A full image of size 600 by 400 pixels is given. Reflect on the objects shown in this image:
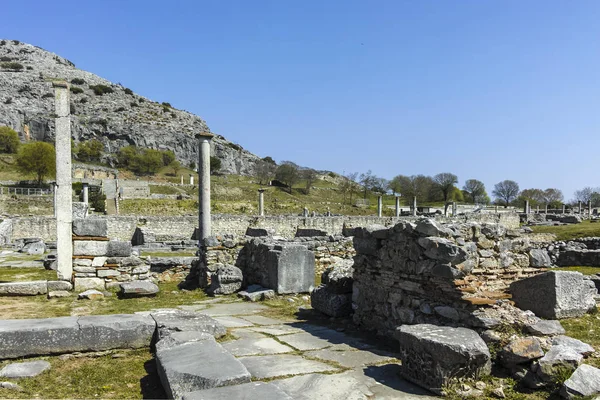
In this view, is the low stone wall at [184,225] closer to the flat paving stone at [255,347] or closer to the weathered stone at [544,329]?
the flat paving stone at [255,347]

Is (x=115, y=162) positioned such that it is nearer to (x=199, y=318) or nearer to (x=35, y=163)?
(x=35, y=163)

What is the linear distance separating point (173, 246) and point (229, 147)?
96.8 m

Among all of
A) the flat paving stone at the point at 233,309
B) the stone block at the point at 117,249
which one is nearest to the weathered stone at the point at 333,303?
the flat paving stone at the point at 233,309

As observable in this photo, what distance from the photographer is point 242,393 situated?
3783mm

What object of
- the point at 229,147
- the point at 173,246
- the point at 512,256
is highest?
the point at 229,147

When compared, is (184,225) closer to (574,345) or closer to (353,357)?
(353,357)

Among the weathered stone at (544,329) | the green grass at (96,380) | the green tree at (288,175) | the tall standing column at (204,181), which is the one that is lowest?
the green grass at (96,380)

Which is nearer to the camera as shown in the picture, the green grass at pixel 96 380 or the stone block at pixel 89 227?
the green grass at pixel 96 380

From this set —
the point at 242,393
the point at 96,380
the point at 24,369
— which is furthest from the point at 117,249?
the point at 242,393

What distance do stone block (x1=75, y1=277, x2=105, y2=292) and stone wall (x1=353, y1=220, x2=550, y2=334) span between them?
258 inches

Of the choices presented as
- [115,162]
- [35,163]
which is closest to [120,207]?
[35,163]

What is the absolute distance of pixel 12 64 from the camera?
12162 centimetres

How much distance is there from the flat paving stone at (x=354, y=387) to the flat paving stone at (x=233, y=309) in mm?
4148

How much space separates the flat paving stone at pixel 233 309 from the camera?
8834 millimetres
